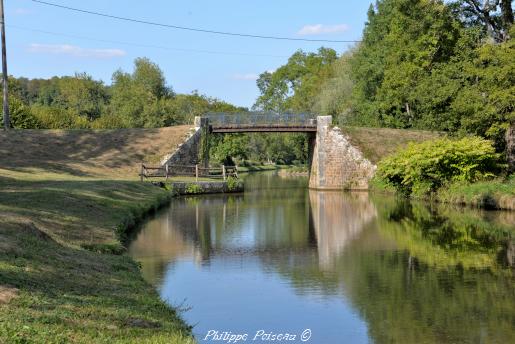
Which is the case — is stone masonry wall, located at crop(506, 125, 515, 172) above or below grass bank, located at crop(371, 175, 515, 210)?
above

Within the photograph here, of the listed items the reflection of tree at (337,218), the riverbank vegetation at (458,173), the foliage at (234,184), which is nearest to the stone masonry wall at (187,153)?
the foliage at (234,184)

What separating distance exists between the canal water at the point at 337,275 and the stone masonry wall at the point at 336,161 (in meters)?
22.8

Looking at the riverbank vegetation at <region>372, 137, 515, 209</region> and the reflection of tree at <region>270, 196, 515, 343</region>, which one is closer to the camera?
the reflection of tree at <region>270, 196, 515, 343</region>

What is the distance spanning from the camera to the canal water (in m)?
13.5

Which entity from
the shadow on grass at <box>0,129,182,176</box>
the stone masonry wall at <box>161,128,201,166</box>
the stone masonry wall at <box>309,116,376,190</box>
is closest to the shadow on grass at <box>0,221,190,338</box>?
the shadow on grass at <box>0,129,182,176</box>

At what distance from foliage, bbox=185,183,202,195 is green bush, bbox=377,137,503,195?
597 inches

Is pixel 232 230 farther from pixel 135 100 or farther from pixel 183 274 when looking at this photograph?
pixel 135 100

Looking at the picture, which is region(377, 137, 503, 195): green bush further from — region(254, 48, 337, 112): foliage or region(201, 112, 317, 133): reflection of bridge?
region(254, 48, 337, 112): foliage

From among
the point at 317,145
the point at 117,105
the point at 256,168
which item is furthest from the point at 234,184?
the point at 256,168

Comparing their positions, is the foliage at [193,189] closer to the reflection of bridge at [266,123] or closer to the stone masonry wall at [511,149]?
the reflection of bridge at [266,123]

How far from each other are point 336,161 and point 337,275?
41640 millimetres

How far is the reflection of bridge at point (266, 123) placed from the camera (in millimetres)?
60031

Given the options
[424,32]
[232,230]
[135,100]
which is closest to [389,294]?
[232,230]

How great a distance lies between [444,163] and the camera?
4150 centimetres
